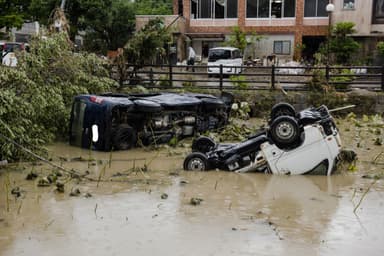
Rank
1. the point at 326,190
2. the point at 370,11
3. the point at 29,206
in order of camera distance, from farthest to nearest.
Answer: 1. the point at 370,11
2. the point at 326,190
3. the point at 29,206

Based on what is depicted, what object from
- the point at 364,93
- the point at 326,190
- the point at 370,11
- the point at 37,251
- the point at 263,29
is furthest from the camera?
the point at 263,29

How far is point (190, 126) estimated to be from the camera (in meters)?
13.4

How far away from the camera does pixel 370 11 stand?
3441 centimetres

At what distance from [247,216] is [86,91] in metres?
7.64

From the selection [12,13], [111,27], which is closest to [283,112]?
[12,13]

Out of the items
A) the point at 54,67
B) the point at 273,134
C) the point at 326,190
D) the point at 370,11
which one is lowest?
the point at 326,190

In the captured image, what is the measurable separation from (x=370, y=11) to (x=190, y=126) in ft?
81.2

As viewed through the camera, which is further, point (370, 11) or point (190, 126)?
point (370, 11)

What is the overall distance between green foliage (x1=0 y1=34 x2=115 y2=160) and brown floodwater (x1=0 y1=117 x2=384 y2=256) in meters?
0.85

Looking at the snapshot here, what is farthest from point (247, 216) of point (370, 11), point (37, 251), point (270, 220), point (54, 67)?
point (370, 11)

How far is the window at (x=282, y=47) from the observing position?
124 feet

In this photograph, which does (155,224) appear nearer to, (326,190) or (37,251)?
(37,251)

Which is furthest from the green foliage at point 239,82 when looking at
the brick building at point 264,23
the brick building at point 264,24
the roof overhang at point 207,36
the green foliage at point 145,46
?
the roof overhang at point 207,36

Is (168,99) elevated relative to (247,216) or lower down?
elevated
